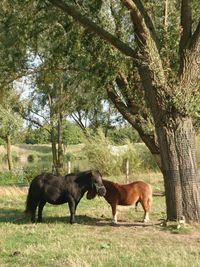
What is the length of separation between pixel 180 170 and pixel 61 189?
287 centimetres

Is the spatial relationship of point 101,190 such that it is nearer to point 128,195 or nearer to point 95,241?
point 128,195

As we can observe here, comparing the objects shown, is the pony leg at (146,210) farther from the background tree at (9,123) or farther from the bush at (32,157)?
the bush at (32,157)

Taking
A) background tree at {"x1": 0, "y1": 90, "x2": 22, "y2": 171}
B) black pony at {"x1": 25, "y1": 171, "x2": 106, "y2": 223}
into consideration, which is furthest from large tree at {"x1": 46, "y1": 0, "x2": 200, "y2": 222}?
background tree at {"x1": 0, "y1": 90, "x2": 22, "y2": 171}

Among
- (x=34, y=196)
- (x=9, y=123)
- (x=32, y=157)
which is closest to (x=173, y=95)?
(x=34, y=196)

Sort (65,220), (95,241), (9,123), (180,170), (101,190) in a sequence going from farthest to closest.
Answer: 1. (9,123)
2. (65,220)
3. (101,190)
4. (180,170)
5. (95,241)

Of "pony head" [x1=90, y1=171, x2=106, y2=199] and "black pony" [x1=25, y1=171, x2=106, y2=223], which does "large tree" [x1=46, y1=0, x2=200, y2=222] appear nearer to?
"pony head" [x1=90, y1=171, x2=106, y2=199]

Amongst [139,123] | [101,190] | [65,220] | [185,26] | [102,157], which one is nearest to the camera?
[185,26]

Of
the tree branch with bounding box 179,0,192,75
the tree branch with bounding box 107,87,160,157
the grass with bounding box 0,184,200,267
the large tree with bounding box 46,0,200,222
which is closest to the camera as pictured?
the grass with bounding box 0,184,200,267

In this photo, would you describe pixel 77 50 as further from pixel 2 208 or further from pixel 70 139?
pixel 70 139

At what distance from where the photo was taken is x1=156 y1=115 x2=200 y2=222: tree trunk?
Answer: 10.7 m

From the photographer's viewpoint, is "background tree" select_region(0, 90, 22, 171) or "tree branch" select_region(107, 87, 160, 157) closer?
"tree branch" select_region(107, 87, 160, 157)

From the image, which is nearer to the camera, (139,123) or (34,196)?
(34,196)

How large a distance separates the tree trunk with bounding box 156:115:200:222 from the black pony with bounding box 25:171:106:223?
1.69 m

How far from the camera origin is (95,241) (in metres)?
9.32
